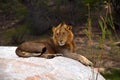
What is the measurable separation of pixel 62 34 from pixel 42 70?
131cm

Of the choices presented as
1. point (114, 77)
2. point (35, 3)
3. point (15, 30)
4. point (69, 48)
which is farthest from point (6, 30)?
point (69, 48)

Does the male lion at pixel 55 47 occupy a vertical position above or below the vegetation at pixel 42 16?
above

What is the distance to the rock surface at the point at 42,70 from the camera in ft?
16.0

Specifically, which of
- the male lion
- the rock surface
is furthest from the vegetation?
the rock surface

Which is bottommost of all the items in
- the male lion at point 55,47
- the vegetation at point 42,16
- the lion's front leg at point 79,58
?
the vegetation at point 42,16

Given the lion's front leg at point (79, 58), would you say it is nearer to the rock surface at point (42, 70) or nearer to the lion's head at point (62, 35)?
the lion's head at point (62, 35)

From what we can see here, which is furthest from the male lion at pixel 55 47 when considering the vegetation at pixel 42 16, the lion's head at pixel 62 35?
the vegetation at pixel 42 16

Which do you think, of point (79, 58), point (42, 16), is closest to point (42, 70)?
point (79, 58)

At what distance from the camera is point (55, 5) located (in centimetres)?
1850

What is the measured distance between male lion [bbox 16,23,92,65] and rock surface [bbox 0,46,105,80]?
0.29 meters

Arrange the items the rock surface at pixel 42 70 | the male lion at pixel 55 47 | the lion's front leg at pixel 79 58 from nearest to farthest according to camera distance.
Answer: the rock surface at pixel 42 70
the male lion at pixel 55 47
the lion's front leg at pixel 79 58

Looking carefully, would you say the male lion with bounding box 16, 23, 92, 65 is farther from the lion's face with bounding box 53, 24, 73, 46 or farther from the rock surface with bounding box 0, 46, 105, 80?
the rock surface with bounding box 0, 46, 105, 80

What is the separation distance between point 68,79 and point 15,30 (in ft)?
40.3

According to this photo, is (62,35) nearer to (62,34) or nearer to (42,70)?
(62,34)
